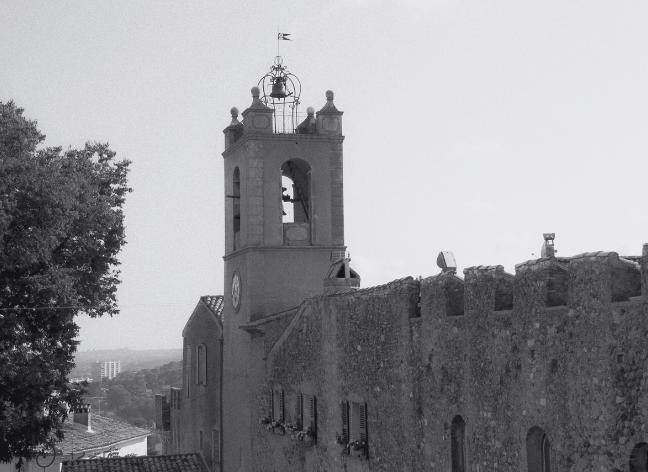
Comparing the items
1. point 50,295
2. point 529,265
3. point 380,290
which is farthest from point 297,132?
point 529,265

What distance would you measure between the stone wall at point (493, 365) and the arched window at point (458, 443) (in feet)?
0.23

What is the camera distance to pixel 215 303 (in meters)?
30.2

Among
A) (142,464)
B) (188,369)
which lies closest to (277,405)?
(142,464)

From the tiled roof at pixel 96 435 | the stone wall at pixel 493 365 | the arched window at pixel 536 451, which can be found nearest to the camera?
the stone wall at pixel 493 365

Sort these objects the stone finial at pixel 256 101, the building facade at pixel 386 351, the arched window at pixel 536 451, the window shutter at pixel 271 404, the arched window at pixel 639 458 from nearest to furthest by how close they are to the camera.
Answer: the arched window at pixel 639 458, the building facade at pixel 386 351, the arched window at pixel 536 451, the window shutter at pixel 271 404, the stone finial at pixel 256 101

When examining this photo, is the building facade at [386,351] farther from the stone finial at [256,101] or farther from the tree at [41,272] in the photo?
the tree at [41,272]

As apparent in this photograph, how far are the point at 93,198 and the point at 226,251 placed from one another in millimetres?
4916

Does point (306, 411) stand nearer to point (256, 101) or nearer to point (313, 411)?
point (313, 411)

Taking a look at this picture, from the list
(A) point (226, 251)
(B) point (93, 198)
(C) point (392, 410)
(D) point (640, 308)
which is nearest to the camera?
(D) point (640, 308)

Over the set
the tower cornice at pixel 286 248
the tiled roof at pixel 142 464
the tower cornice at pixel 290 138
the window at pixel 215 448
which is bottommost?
the tiled roof at pixel 142 464

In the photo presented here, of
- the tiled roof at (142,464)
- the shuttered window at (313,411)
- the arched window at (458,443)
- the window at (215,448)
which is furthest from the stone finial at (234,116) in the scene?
the arched window at (458,443)

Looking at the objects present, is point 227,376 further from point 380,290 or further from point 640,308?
point 640,308

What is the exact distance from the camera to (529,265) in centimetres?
1169

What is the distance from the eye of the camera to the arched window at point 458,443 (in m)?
13.7
